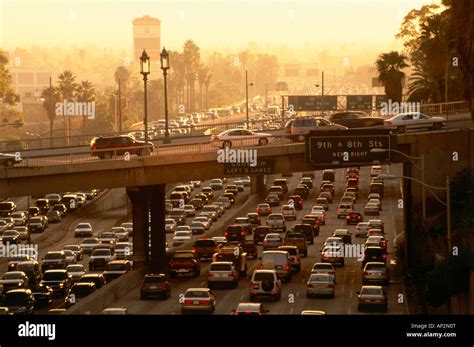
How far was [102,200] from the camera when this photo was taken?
115312 millimetres

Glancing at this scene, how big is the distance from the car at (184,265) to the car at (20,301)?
13.1 meters

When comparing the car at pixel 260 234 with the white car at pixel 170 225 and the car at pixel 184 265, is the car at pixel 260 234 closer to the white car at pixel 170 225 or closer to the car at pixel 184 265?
the white car at pixel 170 225

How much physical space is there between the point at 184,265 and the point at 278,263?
571 cm

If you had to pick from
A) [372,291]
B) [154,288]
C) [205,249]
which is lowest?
[205,249]

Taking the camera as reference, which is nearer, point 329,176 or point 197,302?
point 197,302

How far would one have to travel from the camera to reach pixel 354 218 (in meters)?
92.7

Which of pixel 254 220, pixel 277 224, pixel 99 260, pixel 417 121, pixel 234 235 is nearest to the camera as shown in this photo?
pixel 417 121

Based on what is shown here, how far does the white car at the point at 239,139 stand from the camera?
65.2 m

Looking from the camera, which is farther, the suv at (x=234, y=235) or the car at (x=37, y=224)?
the car at (x=37, y=224)

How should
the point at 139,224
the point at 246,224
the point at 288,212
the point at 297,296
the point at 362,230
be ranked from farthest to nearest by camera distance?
the point at 288,212
the point at 246,224
the point at 362,230
the point at 139,224
the point at 297,296

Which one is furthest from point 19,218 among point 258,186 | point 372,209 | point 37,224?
point 372,209

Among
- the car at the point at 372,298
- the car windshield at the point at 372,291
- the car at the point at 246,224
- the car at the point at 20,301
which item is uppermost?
the car windshield at the point at 372,291

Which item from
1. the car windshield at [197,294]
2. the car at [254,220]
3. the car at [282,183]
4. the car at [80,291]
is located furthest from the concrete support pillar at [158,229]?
the car at [282,183]

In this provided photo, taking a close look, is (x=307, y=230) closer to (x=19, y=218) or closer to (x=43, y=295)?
(x=43, y=295)
